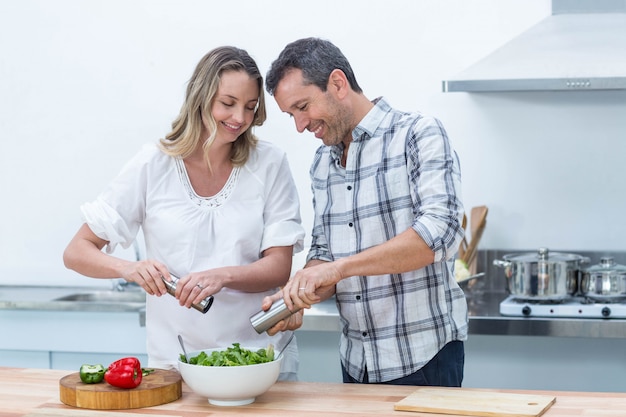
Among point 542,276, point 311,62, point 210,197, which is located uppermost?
point 311,62

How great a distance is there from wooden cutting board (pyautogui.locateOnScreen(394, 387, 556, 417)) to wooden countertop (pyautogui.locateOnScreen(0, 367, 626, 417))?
2cm

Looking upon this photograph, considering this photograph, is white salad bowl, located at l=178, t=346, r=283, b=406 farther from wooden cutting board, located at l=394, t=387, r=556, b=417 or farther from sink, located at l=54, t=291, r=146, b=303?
sink, located at l=54, t=291, r=146, b=303

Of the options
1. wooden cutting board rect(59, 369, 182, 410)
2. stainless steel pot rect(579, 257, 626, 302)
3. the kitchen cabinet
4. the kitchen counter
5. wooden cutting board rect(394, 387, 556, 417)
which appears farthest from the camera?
the kitchen cabinet

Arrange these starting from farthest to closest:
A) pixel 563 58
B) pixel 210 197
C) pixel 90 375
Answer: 1. pixel 563 58
2. pixel 210 197
3. pixel 90 375

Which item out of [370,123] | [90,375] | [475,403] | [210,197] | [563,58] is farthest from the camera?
[563,58]

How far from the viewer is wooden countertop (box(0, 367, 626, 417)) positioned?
183 centimetres

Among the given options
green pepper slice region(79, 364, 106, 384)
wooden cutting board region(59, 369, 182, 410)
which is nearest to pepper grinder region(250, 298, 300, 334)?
wooden cutting board region(59, 369, 182, 410)

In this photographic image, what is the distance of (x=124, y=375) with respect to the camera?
1896 millimetres

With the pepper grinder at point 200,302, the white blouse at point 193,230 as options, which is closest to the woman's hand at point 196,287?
the pepper grinder at point 200,302

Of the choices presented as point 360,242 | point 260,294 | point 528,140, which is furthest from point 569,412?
point 528,140

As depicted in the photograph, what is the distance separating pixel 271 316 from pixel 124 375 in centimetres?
33

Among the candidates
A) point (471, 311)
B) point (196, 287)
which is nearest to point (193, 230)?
point (196, 287)

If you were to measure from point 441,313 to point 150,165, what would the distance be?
0.79 meters

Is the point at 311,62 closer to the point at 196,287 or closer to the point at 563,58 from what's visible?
the point at 196,287
